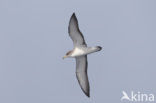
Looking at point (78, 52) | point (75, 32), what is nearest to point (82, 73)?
point (78, 52)

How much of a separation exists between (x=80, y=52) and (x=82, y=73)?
306 centimetres

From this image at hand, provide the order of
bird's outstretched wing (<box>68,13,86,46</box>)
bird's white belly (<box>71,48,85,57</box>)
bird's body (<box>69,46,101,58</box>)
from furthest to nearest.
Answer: bird's white belly (<box>71,48,85,57</box>)
bird's body (<box>69,46,101,58</box>)
bird's outstretched wing (<box>68,13,86,46</box>)

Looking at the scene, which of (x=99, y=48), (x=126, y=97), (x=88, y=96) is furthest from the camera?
(x=126, y=97)

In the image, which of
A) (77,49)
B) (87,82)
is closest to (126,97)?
(87,82)

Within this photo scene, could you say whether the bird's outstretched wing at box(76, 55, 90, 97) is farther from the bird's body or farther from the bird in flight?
the bird's body

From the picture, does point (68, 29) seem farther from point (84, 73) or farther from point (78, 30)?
point (84, 73)

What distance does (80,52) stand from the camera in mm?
41969

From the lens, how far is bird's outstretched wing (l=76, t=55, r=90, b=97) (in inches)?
1715

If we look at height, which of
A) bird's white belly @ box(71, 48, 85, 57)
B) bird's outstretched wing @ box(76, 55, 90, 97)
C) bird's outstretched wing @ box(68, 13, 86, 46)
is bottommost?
bird's outstretched wing @ box(76, 55, 90, 97)

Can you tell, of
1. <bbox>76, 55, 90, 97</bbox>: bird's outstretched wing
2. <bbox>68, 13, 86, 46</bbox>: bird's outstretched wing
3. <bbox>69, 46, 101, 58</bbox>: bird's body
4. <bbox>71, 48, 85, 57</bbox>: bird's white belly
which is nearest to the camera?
<bbox>68, 13, 86, 46</bbox>: bird's outstretched wing

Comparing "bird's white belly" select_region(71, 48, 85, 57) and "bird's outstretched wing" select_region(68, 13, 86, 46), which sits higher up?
"bird's outstretched wing" select_region(68, 13, 86, 46)

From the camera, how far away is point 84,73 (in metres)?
44.2

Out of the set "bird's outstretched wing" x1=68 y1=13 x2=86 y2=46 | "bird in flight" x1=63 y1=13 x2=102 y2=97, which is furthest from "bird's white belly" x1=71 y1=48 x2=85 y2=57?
"bird's outstretched wing" x1=68 y1=13 x2=86 y2=46

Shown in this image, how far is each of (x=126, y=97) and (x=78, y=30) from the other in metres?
12.6
